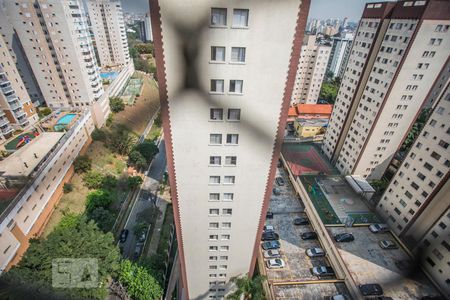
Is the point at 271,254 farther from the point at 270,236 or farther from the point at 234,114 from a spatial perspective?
the point at 234,114

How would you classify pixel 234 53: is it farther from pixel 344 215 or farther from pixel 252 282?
pixel 344 215

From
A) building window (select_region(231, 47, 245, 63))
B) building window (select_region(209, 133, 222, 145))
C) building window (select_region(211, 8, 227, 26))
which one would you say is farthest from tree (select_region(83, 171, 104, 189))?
building window (select_region(211, 8, 227, 26))

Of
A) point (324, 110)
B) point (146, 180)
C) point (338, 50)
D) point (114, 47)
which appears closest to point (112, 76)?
point (114, 47)

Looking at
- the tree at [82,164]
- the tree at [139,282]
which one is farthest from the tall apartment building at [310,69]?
the tree at [139,282]

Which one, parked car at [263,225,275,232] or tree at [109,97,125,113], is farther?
tree at [109,97,125,113]

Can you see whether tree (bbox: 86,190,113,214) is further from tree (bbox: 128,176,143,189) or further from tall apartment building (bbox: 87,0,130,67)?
tall apartment building (bbox: 87,0,130,67)

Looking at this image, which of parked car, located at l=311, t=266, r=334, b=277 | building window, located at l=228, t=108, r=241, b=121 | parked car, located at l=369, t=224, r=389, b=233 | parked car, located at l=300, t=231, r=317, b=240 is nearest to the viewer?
building window, located at l=228, t=108, r=241, b=121
